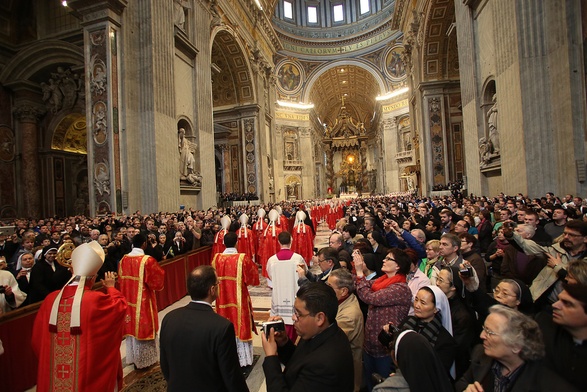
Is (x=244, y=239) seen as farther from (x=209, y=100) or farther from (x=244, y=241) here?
(x=209, y=100)

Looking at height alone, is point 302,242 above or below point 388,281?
below

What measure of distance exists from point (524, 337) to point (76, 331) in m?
2.87

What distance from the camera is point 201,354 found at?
6.66ft

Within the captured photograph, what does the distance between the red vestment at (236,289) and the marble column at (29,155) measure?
1598 cm

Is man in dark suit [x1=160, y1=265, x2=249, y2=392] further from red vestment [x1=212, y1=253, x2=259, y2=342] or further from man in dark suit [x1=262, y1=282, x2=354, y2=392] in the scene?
red vestment [x1=212, y1=253, x2=259, y2=342]

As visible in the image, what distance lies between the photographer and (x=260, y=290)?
7.35 m

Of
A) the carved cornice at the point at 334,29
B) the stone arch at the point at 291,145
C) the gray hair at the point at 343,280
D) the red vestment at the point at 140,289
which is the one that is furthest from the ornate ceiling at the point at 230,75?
the gray hair at the point at 343,280

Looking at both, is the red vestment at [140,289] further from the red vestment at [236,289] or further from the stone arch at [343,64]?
the stone arch at [343,64]

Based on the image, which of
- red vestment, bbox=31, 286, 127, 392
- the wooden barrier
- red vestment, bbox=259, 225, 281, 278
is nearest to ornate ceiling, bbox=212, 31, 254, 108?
red vestment, bbox=259, 225, 281, 278

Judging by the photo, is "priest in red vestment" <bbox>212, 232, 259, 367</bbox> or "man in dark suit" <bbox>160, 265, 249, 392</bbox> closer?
"man in dark suit" <bbox>160, 265, 249, 392</bbox>

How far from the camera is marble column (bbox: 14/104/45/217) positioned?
15594 millimetres

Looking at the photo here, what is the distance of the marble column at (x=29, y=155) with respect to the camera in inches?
614

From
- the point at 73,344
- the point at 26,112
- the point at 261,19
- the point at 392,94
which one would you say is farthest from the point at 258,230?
the point at 392,94

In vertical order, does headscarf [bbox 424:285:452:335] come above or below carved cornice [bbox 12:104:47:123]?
below
